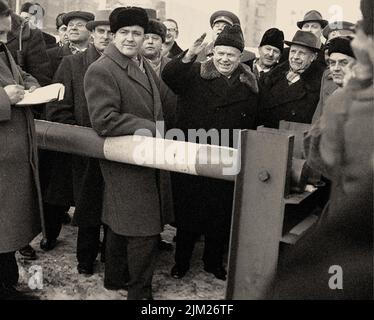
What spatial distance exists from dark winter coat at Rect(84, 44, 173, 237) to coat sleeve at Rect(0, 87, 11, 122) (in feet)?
1.52

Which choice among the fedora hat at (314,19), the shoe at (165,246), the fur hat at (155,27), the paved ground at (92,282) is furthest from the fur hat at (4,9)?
the fedora hat at (314,19)

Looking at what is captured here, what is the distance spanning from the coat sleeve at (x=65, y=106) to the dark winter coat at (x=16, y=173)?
20.2 inches

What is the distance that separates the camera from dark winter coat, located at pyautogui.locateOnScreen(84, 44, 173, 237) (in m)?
3.14

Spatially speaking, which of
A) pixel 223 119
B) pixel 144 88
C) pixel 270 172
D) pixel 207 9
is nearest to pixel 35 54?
pixel 144 88

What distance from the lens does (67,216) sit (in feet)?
16.7

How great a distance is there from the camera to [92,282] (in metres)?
3.75

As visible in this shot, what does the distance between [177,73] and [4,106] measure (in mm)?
1225

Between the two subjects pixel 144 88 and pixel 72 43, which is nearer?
pixel 144 88

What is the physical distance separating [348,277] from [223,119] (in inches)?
81.0

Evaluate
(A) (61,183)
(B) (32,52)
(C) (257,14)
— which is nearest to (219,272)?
(A) (61,183)

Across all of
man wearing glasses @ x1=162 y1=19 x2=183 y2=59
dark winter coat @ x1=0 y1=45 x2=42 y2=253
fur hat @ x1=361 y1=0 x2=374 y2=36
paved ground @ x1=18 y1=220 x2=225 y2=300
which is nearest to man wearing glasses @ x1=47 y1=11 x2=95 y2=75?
man wearing glasses @ x1=162 y1=19 x2=183 y2=59

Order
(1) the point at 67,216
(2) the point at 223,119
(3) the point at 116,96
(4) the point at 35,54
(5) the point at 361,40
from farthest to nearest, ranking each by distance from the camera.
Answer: (1) the point at 67,216
(4) the point at 35,54
(2) the point at 223,119
(3) the point at 116,96
(5) the point at 361,40

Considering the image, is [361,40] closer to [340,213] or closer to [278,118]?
[340,213]

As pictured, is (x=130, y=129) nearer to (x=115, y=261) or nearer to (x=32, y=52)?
(x=115, y=261)
